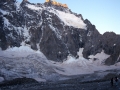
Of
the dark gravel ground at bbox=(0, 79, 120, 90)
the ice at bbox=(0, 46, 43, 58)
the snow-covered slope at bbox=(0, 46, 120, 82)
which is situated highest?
the ice at bbox=(0, 46, 43, 58)

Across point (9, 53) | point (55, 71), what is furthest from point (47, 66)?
point (9, 53)

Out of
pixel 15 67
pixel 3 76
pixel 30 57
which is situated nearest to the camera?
pixel 3 76

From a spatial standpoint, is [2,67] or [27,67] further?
[27,67]

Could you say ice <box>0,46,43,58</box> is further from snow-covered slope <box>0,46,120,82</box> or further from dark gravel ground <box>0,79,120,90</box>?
dark gravel ground <box>0,79,120,90</box>

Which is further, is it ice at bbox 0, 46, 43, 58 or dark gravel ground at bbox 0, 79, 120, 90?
ice at bbox 0, 46, 43, 58

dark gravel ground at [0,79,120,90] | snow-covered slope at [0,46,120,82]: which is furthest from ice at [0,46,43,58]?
dark gravel ground at [0,79,120,90]

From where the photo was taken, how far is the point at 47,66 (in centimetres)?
17975

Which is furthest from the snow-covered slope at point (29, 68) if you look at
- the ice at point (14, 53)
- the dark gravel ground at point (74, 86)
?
the dark gravel ground at point (74, 86)

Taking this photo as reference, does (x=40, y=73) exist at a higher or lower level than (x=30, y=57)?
lower

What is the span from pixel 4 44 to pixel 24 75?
52616 mm

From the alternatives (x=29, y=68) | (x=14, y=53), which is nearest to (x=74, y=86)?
(x=29, y=68)

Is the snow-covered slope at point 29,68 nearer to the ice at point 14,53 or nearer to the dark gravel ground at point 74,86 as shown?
the ice at point 14,53

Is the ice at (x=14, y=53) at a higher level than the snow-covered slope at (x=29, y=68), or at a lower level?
higher

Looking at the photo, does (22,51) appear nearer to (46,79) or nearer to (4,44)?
(4,44)
